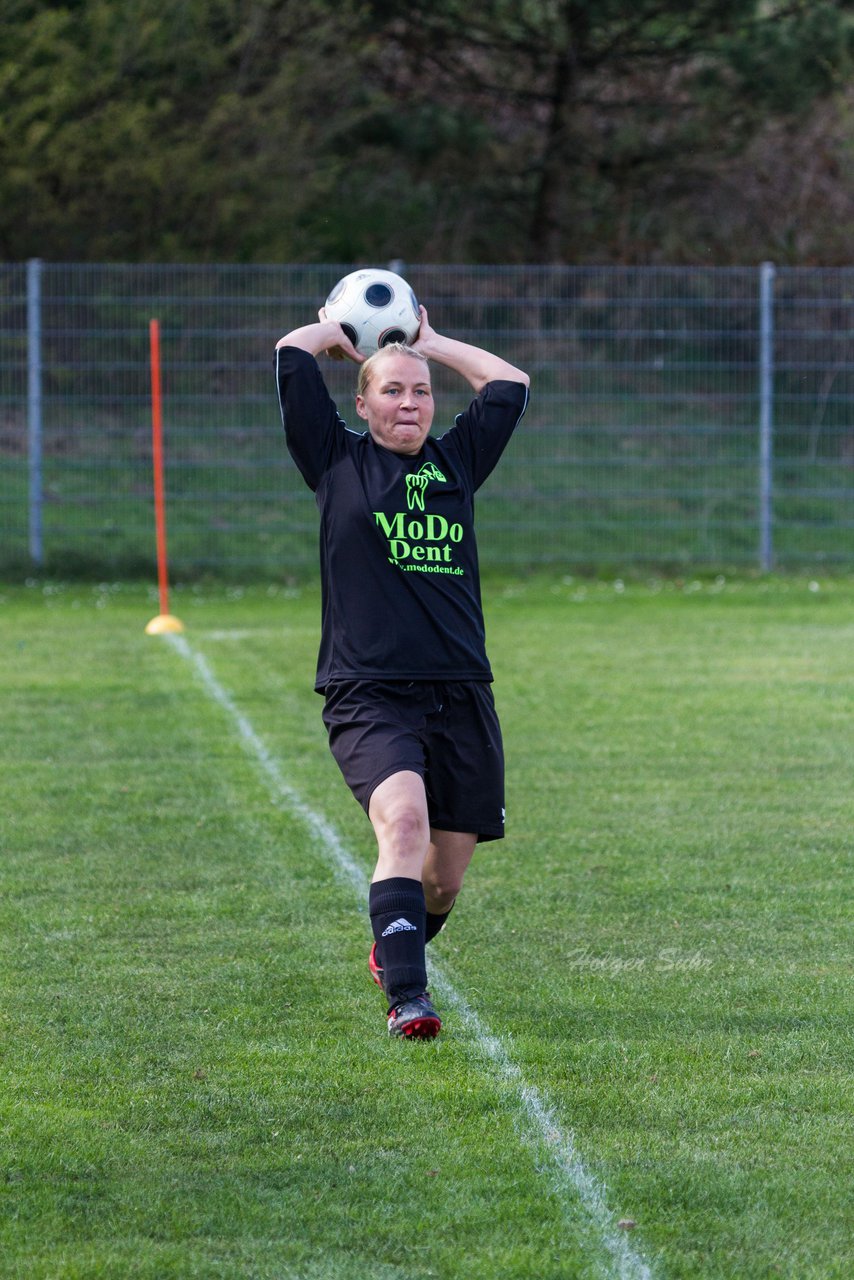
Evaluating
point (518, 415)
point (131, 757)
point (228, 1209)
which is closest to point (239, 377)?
point (131, 757)

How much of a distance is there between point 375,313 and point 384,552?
2.79ft

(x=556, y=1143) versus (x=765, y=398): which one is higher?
(x=765, y=398)

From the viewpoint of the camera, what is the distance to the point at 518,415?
489 centimetres

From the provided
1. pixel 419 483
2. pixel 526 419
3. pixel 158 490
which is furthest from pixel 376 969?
pixel 526 419

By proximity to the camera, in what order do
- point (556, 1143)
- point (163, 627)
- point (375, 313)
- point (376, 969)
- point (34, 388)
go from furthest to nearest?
point (34, 388), point (163, 627), point (375, 313), point (376, 969), point (556, 1143)

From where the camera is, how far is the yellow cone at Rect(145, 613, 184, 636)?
1332cm

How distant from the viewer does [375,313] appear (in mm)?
5016

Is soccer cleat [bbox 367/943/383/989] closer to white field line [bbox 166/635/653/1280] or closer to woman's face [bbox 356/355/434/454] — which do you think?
white field line [bbox 166/635/653/1280]

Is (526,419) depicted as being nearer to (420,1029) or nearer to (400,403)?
(400,403)

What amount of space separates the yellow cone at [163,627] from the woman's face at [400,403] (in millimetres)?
8814

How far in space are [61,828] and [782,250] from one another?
19.6m

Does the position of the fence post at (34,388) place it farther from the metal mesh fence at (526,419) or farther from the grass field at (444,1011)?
the grass field at (444,1011)

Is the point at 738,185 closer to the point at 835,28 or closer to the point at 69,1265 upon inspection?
the point at 835,28

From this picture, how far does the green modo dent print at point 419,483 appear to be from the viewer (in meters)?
4.59
